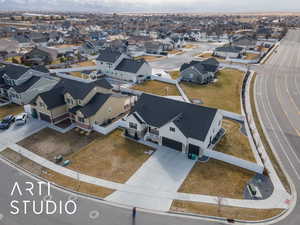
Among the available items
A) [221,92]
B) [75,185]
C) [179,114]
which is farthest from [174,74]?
[75,185]

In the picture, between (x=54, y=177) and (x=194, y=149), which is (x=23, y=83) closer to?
(x=54, y=177)

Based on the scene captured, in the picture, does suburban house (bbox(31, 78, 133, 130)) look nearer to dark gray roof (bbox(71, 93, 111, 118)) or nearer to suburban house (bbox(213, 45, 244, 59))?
dark gray roof (bbox(71, 93, 111, 118))

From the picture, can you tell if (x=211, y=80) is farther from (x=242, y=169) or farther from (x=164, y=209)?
(x=164, y=209)

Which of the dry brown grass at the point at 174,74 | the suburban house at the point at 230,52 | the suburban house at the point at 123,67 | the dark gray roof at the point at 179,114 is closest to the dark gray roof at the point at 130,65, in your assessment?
the suburban house at the point at 123,67

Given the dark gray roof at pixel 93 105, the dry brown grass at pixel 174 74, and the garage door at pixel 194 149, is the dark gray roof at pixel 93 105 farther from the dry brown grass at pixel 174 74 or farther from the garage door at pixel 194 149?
the dry brown grass at pixel 174 74

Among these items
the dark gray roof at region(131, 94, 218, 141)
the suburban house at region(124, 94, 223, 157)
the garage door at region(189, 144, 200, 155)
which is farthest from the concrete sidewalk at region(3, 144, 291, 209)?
the dark gray roof at region(131, 94, 218, 141)

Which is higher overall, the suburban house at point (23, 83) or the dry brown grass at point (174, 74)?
the suburban house at point (23, 83)

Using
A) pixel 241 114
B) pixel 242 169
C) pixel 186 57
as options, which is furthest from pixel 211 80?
pixel 242 169
